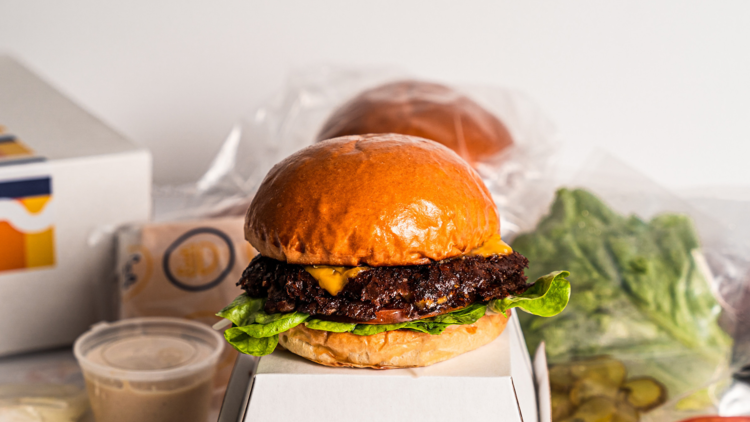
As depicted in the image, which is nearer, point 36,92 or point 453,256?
point 453,256

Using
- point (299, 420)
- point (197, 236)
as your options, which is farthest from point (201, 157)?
point (299, 420)

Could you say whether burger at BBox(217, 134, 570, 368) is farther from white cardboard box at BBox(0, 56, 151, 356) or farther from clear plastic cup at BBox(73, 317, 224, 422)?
white cardboard box at BBox(0, 56, 151, 356)

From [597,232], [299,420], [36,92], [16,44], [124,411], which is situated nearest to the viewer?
[299,420]

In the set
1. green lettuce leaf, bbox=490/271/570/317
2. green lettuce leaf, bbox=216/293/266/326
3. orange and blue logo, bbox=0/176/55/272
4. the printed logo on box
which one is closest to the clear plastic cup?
green lettuce leaf, bbox=216/293/266/326

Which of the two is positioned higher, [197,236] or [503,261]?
[503,261]

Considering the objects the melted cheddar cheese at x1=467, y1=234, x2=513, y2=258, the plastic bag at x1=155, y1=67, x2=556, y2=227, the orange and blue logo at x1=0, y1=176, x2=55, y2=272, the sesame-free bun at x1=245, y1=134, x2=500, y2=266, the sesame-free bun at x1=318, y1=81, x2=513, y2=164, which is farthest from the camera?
the plastic bag at x1=155, y1=67, x2=556, y2=227

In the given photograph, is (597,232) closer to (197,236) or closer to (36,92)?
(197,236)
